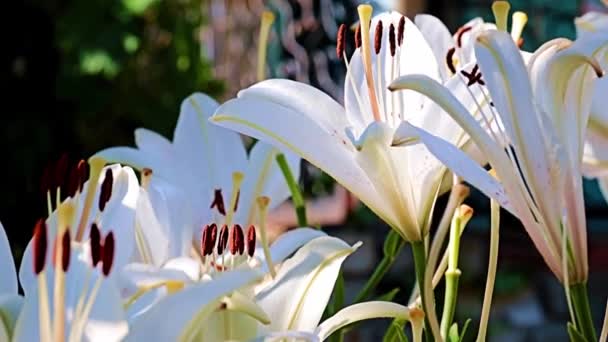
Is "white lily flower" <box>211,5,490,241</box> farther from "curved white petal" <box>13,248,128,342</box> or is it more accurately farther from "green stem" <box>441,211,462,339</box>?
"curved white petal" <box>13,248,128,342</box>

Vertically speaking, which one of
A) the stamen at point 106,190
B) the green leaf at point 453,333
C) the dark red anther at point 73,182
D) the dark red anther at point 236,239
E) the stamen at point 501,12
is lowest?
the green leaf at point 453,333

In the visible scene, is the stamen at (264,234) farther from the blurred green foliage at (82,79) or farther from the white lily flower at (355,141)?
the blurred green foliage at (82,79)

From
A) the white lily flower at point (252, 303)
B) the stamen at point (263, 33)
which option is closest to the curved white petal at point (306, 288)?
the white lily flower at point (252, 303)

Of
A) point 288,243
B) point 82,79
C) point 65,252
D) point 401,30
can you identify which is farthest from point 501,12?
point 82,79

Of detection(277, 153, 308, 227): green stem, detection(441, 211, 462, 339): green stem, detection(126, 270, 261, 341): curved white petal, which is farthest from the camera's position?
detection(277, 153, 308, 227): green stem

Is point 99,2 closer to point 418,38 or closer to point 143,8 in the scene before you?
point 143,8

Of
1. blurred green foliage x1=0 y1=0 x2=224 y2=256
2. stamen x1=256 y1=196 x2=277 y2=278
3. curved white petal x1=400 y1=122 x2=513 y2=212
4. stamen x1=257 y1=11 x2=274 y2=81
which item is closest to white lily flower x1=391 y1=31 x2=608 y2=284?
curved white petal x1=400 y1=122 x2=513 y2=212

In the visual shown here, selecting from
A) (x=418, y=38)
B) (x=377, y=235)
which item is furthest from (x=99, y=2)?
(x=418, y=38)
